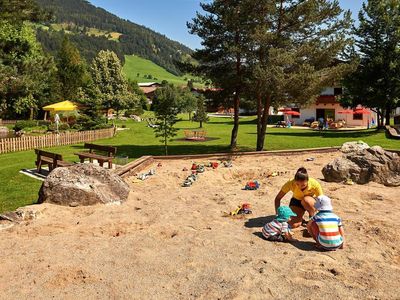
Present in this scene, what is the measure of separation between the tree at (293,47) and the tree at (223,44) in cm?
64

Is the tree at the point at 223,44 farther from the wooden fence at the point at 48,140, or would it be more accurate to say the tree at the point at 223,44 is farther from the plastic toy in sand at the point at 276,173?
the wooden fence at the point at 48,140

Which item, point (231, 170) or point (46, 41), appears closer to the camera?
point (231, 170)

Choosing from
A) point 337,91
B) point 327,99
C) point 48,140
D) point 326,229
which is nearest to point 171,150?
point 48,140

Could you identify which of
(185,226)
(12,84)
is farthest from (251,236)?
(12,84)

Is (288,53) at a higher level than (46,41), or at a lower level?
lower

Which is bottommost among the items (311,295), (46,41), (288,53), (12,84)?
(311,295)

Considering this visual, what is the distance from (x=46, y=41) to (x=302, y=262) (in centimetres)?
20074

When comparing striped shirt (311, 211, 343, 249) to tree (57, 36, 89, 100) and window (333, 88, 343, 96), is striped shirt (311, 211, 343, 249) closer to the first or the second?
window (333, 88, 343, 96)

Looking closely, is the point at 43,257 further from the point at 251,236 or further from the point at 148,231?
the point at 251,236

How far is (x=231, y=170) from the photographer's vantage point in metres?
14.2

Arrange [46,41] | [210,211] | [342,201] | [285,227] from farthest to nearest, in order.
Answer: [46,41]
[342,201]
[210,211]
[285,227]

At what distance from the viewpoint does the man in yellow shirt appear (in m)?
7.78

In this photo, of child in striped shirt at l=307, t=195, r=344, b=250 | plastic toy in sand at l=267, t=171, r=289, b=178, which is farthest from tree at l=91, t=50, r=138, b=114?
child in striped shirt at l=307, t=195, r=344, b=250

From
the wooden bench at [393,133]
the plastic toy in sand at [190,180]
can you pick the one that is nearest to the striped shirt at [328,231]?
the plastic toy in sand at [190,180]
